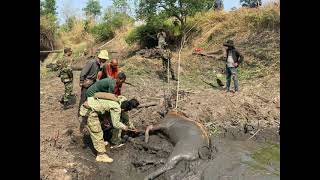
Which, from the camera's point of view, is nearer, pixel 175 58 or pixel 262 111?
pixel 262 111

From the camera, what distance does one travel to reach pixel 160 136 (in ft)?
28.7

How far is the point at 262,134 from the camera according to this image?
9195 millimetres

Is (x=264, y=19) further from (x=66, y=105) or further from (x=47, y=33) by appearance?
(x=47, y=33)

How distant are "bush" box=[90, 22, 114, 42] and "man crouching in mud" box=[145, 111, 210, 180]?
14.5 metres

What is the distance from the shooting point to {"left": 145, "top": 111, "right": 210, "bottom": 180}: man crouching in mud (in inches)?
274

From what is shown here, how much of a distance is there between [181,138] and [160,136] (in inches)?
39.6

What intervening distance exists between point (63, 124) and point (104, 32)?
45.3ft

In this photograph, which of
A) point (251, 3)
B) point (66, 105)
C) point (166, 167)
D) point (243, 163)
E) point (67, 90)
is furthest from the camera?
point (251, 3)

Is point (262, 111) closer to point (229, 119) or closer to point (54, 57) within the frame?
point (229, 119)

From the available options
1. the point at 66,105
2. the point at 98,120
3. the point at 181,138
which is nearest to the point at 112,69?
the point at 98,120

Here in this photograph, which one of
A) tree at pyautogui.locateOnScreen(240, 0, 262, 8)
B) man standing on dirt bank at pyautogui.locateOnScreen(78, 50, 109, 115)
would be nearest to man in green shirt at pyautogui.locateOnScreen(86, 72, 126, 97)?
man standing on dirt bank at pyautogui.locateOnScreen(78, 50, 109, 115)

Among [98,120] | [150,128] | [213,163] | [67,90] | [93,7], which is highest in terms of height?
[93,7]

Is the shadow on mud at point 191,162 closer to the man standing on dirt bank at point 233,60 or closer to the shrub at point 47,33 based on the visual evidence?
the man standing on dirt bank at point 233,60
